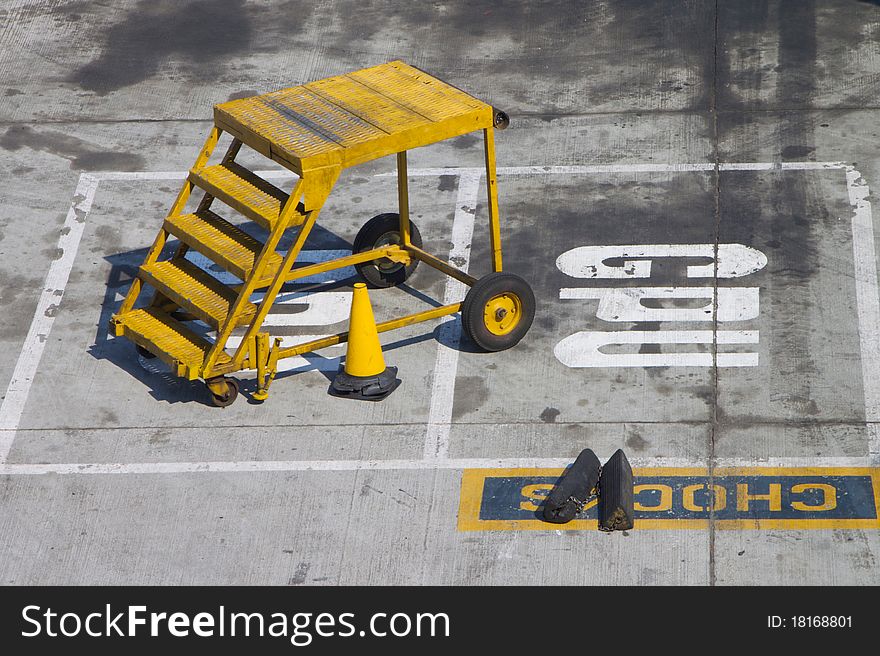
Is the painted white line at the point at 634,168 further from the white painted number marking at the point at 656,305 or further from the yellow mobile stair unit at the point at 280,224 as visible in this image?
the yellow mobile stair unit at the point at 280,224

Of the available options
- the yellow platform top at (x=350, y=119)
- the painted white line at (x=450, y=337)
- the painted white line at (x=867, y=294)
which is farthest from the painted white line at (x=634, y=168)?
the yellow platform top at (x=350, y=119)

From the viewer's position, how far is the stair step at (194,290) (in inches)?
370

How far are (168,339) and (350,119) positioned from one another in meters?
1.89

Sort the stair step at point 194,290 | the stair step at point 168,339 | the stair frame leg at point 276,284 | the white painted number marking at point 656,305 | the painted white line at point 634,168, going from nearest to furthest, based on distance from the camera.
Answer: the stair frame leg at point 276,284
the stair step at point 168,339
the stair step at point 194,290
the white painted number marking at point 656,305
the painted white line at point 634,168

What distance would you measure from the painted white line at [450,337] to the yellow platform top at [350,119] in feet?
5.01

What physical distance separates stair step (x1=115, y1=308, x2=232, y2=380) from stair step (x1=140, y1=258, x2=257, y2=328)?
206 millimetres

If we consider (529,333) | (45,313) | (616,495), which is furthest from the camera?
(45,313)

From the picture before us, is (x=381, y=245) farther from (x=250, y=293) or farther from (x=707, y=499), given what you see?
(x=707, y=499)

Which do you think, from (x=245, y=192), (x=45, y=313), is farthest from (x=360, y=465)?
(x=45, y=313)

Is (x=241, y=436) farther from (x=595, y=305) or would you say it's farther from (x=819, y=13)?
(x=819, y=13)

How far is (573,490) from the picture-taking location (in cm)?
838

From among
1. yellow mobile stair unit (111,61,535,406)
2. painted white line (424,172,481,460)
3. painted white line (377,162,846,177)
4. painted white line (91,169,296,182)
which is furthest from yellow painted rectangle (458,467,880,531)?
painted white line (91,169,296,182)

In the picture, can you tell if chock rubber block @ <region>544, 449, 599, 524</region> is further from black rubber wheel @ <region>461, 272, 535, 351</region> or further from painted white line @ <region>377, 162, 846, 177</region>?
painted white line @ <region>377, 162, 846, 177</region>

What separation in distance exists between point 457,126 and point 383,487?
8.07 ft
